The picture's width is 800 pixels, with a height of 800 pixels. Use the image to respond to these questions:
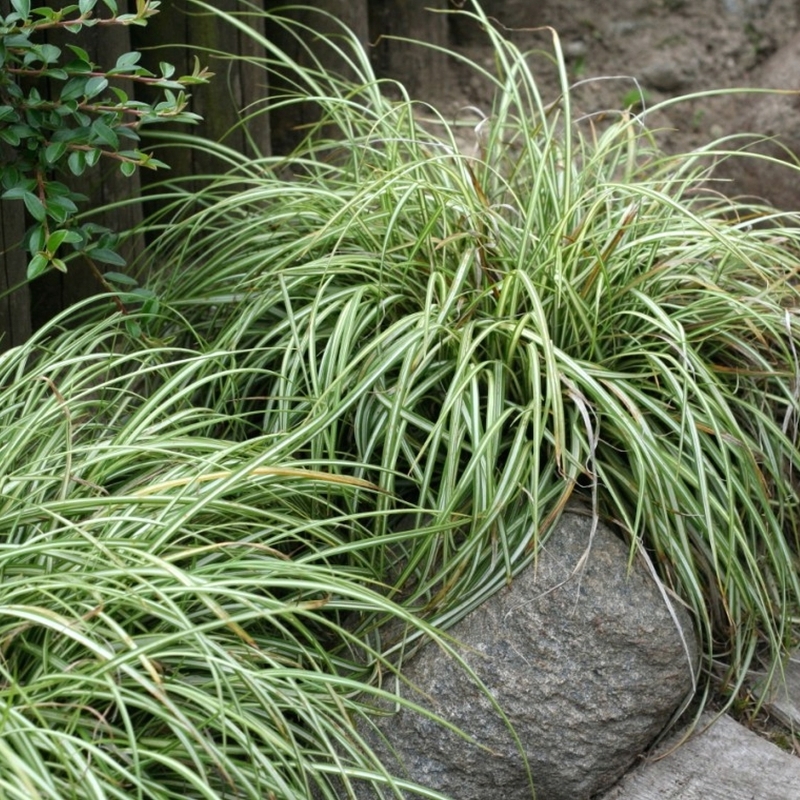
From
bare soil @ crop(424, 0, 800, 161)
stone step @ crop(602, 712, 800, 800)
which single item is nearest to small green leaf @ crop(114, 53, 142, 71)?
stone step @ crop(602, 712, 800, 800)

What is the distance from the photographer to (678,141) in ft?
14.8

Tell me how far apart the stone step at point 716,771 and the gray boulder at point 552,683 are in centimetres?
6

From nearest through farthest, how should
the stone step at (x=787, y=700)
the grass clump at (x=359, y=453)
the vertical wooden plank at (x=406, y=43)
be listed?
the grass clump at (x=359, y=453)
the stone step at (x=787, y=700)
the vertical wooden plank at (x=406, y=43)

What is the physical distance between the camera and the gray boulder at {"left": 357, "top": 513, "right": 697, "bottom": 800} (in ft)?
7.29

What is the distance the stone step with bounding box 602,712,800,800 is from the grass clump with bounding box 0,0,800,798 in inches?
6.0

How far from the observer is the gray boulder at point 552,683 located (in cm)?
222

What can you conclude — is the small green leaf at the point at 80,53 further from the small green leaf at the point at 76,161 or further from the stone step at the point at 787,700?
the stone step at the point at 787,700

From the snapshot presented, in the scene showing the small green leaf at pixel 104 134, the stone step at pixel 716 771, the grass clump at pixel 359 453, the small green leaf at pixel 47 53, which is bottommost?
the stone step at pixel 716 771

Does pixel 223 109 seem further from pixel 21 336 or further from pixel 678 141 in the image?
pixel 678 141

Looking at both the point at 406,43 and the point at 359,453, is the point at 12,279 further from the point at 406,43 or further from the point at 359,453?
the point at 406,43

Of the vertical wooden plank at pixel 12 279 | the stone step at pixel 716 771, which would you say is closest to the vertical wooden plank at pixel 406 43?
the vertical wooden plank at pixel 12 279

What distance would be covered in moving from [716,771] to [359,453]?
0.95 metres

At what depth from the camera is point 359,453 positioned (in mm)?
2455

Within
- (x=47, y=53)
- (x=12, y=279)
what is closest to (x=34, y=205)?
(x=47, y=53)
